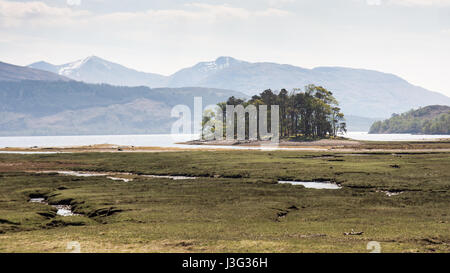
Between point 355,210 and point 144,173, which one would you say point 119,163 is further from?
point 355,210

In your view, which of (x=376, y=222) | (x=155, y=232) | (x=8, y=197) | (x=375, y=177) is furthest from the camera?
(x=375, y=177)

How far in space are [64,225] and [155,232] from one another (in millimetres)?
9575

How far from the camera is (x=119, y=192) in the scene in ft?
185

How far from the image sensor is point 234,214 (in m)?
41.8

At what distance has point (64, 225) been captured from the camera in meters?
39.2

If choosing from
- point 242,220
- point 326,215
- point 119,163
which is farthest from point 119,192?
point 119,163

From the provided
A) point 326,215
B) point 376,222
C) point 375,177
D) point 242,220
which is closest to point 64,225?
point 242,220

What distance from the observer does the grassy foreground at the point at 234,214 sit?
29.6m

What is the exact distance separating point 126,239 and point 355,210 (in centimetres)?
2153

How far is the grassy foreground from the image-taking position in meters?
29.6
